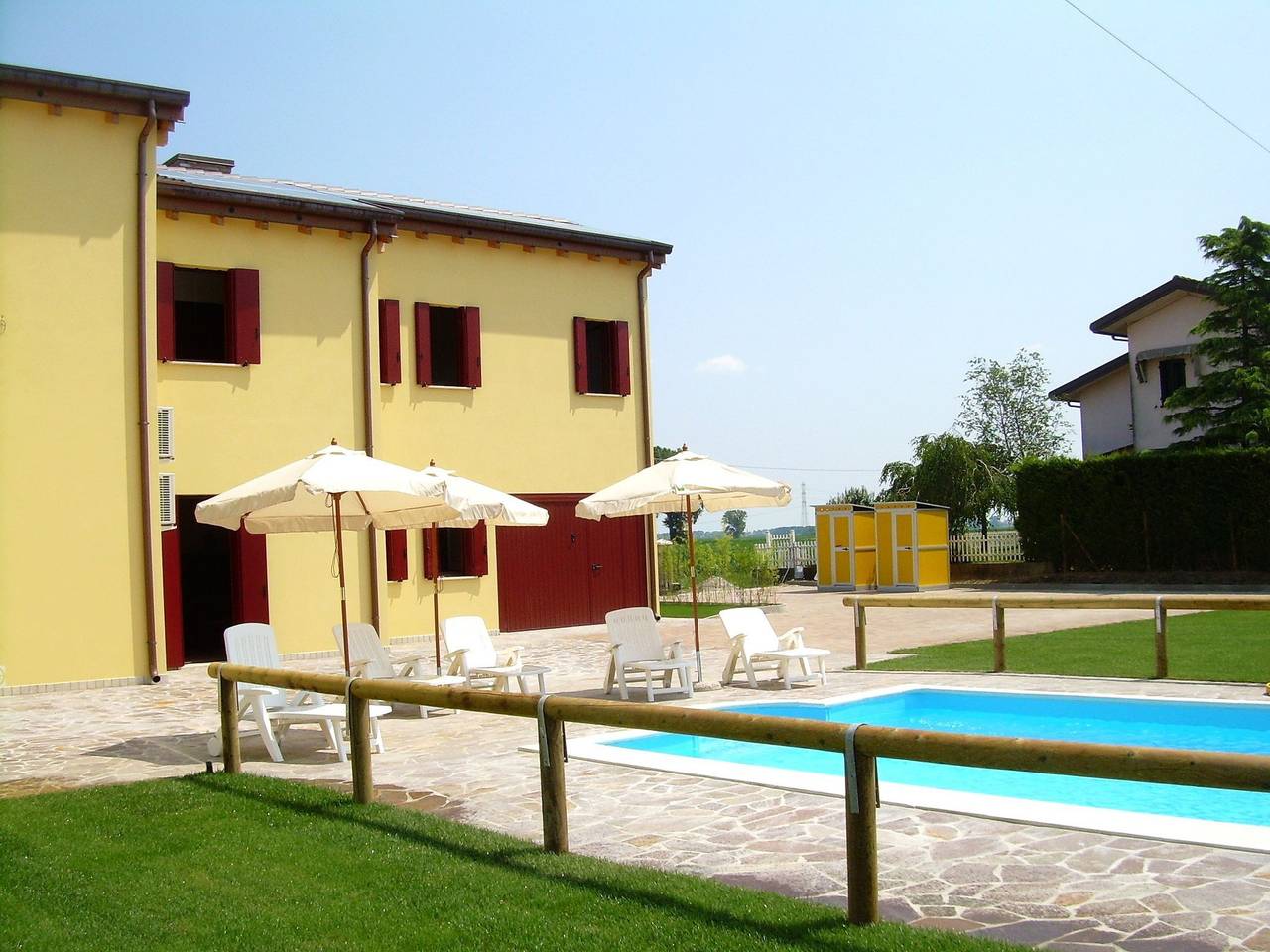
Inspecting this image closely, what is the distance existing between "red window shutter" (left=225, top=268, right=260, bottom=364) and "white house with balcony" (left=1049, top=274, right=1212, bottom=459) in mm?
23294

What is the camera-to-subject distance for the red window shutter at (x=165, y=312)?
49.2 ft

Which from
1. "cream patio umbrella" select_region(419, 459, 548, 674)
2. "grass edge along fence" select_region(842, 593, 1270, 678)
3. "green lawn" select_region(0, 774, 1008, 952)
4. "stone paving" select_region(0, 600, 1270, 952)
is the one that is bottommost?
"stone paving" select_region(0, 600, 1270, 952)

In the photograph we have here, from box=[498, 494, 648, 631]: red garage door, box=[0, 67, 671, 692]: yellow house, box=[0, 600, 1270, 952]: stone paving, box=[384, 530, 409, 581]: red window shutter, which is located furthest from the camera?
box=[498, 494, 648, 631]: red garage door

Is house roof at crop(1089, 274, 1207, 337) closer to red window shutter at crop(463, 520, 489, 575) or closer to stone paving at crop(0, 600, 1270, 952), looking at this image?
red window shutter at crop(463, 520, 489, 575)

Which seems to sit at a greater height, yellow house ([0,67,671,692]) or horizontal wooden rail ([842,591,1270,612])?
yellow house ([0,67,671,692])

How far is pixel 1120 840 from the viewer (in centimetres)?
533

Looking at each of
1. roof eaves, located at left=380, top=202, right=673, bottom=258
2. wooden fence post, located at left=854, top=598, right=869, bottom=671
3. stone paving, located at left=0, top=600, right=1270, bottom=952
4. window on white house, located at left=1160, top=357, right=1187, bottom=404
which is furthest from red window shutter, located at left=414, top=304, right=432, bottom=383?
window on white house, located at left=1160, top=357, right=1187, bottom=404

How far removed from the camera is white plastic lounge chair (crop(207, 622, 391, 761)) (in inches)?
331

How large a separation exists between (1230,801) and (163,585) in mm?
11849

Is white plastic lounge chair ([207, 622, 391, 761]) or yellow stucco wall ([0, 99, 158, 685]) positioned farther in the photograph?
yellow stucco wall ([0, 99, 158, 685])

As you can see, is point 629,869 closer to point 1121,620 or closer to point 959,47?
point 959,47

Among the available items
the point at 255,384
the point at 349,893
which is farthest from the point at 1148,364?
the point at 349,893

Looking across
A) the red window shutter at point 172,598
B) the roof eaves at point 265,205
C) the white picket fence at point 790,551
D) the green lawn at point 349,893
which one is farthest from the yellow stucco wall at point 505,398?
the white picket fence at point 790,551

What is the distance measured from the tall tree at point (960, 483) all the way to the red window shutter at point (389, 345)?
22470mm
